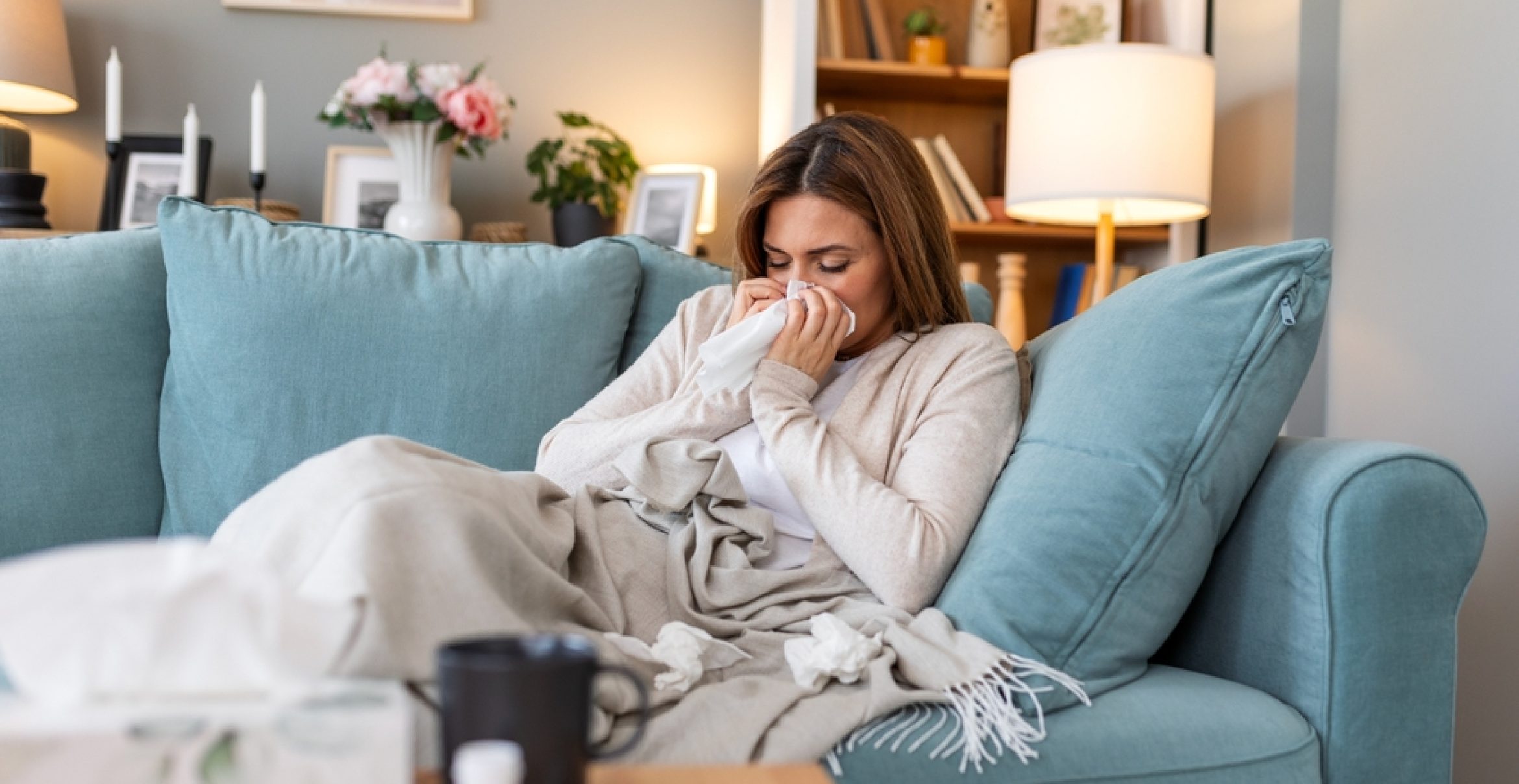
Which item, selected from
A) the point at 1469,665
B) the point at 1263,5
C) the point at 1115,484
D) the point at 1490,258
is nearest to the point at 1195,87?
the point at 1263,5

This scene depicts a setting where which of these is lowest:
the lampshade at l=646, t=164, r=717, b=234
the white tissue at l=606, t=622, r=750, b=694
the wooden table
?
the white tissue at l=606, t=622, r=750, b=694

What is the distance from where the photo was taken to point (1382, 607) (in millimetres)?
1104

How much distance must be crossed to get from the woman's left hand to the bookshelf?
1491 millimetres

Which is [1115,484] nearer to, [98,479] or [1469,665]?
[1469,665]

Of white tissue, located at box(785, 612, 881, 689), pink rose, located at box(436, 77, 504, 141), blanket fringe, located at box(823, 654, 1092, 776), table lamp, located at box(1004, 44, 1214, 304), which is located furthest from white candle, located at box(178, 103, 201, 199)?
blanket fringe, located at box(823, 654, 1092, 776)

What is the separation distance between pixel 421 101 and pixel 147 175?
0.75m

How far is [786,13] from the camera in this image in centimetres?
276

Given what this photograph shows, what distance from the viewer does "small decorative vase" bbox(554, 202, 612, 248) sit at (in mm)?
2740

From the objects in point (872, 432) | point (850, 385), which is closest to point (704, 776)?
point (872, 432)

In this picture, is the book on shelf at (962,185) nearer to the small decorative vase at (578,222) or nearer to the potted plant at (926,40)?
the potted plant at (926,40)

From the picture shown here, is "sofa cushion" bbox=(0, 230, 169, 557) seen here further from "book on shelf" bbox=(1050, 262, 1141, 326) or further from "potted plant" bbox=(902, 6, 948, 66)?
"book on shelf" bbox=(1050, 262, 1141, 326)

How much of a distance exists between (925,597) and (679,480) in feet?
0.95

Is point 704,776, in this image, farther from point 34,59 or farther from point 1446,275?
point 34,59

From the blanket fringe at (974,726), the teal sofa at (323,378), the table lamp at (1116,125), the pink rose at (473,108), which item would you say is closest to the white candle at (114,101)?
the pink rose at (473,108)
